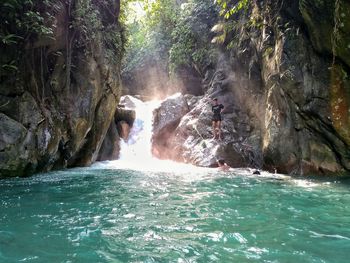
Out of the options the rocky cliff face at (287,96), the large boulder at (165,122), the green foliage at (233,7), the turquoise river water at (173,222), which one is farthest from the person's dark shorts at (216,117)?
the turquoise river water at (173,222)

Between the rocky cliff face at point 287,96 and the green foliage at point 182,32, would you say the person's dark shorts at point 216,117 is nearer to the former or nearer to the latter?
the rocky cliff face at point 287,96

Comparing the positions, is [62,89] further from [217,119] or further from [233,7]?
[217,119]

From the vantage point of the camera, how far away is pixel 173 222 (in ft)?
20.8

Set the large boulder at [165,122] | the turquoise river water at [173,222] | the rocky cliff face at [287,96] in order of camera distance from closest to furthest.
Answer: the turquoise river water at [173,222]
the rocky cliff face at [287,96]
the large boulder at [165,122]

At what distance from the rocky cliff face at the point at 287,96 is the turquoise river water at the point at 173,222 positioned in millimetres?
2833

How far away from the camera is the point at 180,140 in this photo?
19531 mm

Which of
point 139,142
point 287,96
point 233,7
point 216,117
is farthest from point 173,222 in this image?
point 139,142

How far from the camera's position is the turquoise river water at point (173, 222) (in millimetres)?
4816

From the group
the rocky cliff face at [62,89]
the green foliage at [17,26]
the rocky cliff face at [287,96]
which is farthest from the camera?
the rocky cliff face at [287,96]

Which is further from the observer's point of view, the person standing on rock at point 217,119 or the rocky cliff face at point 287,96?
the person standing on rock at point 217,119

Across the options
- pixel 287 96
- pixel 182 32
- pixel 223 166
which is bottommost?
pixel 223 166

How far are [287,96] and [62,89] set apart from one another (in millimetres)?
9085

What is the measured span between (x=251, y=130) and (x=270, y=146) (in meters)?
3.30

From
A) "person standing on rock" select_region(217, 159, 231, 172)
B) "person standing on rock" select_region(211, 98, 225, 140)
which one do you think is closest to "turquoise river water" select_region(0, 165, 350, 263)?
"person standing on rock" select_region(217, 159, 231, 172)
